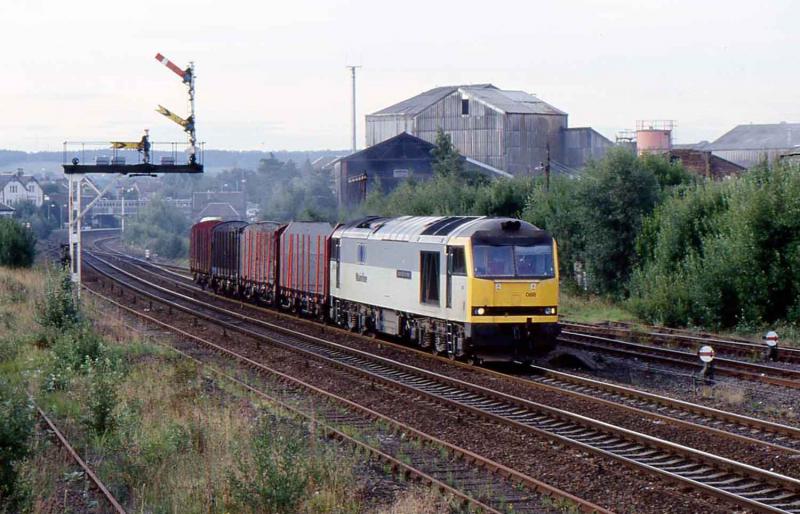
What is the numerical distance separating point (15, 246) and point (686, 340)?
3715cm

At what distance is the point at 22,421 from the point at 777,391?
510 inches

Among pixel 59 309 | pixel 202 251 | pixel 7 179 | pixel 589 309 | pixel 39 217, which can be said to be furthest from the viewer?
pixel 7 179

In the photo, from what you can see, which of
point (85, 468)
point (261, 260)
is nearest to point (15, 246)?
point (261, 260)

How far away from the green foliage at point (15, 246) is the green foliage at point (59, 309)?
1116 inches

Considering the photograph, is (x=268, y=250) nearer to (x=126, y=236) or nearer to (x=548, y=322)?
(x=548, y=322)

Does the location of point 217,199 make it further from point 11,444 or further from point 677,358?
point 11,444

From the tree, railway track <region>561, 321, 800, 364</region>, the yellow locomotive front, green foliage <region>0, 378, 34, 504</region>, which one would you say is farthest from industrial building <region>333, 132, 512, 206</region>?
green foliage <region>0, 378, 34, 504</region>

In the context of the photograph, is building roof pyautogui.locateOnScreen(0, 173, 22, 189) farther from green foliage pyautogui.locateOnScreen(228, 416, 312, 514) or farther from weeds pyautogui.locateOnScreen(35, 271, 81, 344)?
green foliage pyautogui.locateOnScreen(228, 416, 312, 514)

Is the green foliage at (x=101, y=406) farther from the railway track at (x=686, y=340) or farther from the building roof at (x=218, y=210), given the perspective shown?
the building roof at (x=218, y=210)

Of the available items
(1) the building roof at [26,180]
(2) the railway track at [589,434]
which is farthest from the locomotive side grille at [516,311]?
(1) the building roof at [26,180]

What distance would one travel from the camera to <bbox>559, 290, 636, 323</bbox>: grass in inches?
1299

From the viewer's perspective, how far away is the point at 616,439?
1395cm

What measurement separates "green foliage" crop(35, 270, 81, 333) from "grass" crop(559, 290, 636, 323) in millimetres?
15385

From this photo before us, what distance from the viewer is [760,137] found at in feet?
304
